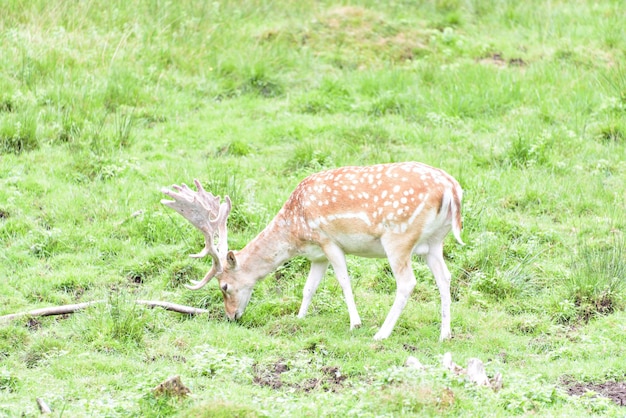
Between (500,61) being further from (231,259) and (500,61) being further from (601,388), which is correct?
(601,388)

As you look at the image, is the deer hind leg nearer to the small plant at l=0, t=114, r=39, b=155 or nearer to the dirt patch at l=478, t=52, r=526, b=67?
the small plant at l=0, t=114, r=39, b=155

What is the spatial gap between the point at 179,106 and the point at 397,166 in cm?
494

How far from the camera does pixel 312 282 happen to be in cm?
833

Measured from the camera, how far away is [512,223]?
9.60m

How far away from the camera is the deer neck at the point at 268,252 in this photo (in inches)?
327

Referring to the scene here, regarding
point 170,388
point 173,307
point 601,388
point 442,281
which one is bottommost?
point 173,307

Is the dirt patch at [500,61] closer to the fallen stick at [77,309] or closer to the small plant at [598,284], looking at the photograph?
the small plant at [598,284]

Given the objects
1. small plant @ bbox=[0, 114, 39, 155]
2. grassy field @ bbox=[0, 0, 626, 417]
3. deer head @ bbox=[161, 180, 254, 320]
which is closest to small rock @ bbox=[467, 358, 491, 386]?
grassy field @ bbox=[0, 0, 626, 417]

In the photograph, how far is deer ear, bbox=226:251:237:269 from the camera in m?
8.24

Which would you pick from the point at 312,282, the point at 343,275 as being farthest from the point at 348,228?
the point at 312,282

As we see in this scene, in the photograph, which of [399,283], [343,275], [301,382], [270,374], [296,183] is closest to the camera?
[301,382]

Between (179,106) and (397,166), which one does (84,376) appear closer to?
(397,166)

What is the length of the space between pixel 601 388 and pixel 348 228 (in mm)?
2161

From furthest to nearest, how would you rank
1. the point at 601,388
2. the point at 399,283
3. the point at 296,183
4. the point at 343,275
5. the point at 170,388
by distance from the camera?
the point at 296,183, the point at 343,275, the point at 399,283, the point at 601,388, the point at 170,388
